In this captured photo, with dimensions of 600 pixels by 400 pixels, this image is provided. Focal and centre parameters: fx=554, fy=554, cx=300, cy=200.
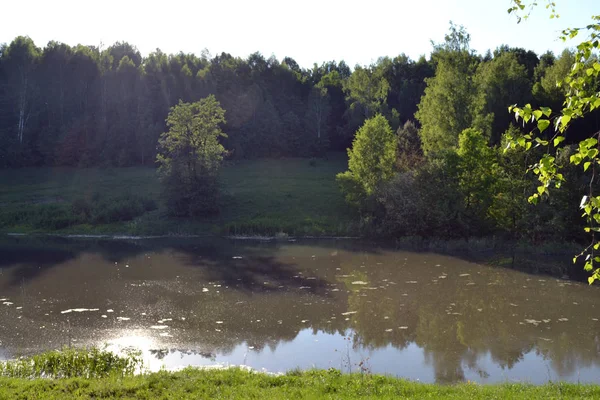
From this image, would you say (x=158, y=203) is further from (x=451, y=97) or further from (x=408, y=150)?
(x=451, y=97)

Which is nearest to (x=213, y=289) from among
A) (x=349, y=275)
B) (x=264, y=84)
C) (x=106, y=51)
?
(x=349, y=275)

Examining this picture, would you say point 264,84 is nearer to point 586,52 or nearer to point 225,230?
point 225,230

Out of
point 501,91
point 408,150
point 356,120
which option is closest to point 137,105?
point 356,120

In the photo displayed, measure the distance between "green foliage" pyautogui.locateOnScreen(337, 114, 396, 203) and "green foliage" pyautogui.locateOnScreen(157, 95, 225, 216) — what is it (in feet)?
34.5

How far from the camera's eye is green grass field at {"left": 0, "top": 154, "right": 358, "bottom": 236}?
1645 inches

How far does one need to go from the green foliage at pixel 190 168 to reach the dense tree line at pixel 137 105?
1809 cm

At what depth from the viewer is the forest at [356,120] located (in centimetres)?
3578

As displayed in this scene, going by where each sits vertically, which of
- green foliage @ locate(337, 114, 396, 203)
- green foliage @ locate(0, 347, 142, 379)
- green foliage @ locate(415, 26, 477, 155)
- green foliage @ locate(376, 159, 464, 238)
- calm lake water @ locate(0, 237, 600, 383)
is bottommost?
calm lake water @ locate(0, 237, 600, 383)

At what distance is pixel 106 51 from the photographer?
253ft

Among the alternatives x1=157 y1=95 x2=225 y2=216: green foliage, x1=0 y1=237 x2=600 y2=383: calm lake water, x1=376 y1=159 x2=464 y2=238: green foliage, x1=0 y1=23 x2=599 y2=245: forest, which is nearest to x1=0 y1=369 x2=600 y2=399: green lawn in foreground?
x1=0 y1=237 x2=600 y2=383: calm lake water

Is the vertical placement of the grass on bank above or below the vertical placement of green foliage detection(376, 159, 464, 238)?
below

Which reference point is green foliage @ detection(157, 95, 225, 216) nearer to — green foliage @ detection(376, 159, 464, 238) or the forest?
the forest

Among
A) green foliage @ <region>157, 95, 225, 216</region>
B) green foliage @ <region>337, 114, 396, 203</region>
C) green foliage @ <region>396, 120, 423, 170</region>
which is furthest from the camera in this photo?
green foliage @ <region>396, 120, 423, 170</region>

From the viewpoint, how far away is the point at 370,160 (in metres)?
42.2
